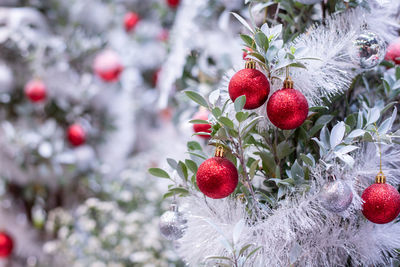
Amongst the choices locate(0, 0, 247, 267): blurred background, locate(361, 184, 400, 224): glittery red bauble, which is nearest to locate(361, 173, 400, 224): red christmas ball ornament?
locate(361, 184, 400, 224): glittery red bauble

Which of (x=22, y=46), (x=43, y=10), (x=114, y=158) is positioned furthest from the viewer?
(x=114, y=158)

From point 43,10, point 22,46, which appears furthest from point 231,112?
point 43,10

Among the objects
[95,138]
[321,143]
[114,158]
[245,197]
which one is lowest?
[114,158]

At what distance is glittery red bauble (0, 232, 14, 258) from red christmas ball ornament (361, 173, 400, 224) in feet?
4.46

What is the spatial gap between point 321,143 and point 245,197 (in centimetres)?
13

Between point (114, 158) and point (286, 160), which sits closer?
point (286, 160)

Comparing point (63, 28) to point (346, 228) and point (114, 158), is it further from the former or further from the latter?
point (346, 228)

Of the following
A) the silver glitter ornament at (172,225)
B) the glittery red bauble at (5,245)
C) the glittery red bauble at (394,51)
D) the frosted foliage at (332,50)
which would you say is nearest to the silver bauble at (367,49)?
the frosted foliage at (332,50)

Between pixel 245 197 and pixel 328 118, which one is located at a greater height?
pixel 328 118

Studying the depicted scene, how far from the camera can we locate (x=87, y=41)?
5.34ft

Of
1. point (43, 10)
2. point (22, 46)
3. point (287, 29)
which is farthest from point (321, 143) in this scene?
point (43, 10)

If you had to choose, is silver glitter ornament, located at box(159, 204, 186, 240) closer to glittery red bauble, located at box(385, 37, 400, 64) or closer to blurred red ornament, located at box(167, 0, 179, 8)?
glittery red bauble, located at box(385, 37, 400, 64)

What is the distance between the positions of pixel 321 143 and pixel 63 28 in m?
1.45

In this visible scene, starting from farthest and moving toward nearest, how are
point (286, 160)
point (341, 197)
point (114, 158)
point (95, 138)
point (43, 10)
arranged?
point (114, 158), point (95, 138), point (43, 10), point (286, 160), point (341, 197)
